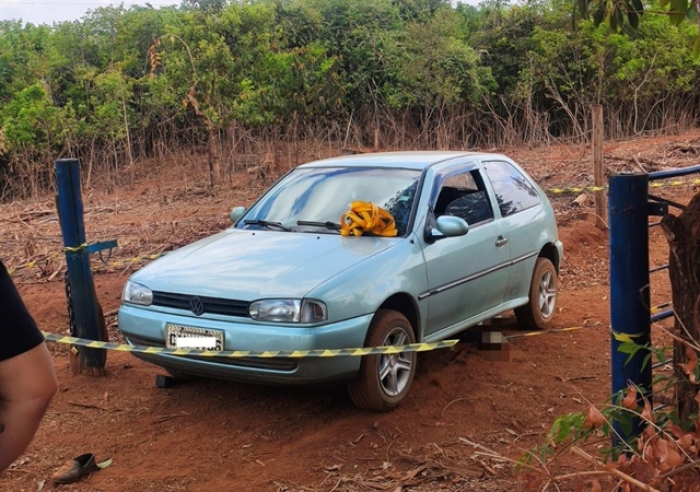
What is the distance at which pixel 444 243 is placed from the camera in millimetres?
5652

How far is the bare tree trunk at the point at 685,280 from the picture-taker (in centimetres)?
297

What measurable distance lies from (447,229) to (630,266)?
2.34m

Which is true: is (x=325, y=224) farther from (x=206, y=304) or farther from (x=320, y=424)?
(x=320, y=424)

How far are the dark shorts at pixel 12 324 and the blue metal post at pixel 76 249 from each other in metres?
4.27

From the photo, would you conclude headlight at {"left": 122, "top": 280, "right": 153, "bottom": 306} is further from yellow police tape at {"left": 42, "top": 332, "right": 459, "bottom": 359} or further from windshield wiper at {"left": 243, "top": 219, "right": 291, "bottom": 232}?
windshield wiper at {"left": 243, "top": 219, "right": 291, "bottom": 232}

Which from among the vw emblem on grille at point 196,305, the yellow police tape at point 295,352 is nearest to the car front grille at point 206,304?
the vw emblem on grille at point 196,305

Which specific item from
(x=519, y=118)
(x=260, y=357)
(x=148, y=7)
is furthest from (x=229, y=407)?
(x=148, y=7)

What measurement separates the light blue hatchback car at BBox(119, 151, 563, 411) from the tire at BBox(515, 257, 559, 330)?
30 mm

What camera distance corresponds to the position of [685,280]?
3018mm

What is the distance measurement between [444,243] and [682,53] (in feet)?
75.2

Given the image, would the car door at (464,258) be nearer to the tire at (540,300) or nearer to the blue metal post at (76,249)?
the tire at (540,300)

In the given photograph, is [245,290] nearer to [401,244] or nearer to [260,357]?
[260,357]

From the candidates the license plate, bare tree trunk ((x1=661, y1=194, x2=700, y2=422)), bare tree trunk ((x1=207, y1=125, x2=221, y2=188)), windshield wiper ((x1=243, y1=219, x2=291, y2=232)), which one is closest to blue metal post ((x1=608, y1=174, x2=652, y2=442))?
bare tree trunk ((x1=661, y1=194, x2=700, y2=422))

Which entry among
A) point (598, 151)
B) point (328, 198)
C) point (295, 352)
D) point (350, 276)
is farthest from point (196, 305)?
point (598, 151)
